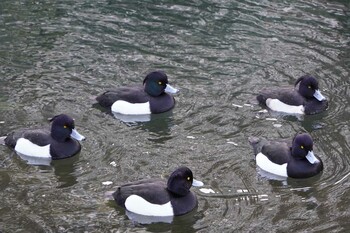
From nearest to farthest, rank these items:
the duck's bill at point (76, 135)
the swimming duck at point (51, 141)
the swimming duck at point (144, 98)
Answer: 1. the swimming duck at point (51, 141)
2. the duck's bill at point (76, 135)
3. the swimming duck at point (144, 98)

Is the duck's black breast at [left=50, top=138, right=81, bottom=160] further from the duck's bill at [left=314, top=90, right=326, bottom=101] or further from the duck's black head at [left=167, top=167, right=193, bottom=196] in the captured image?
the duck's bill at [left=314, top=90, right=326, bottom=101]

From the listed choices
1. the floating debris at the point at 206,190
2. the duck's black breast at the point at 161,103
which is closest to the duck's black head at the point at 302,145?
the floating debris at the point at 206,190

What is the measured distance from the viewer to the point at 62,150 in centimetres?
1174

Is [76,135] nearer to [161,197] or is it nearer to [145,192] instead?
[145,192]

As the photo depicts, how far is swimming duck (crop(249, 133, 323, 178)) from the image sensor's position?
11188mm

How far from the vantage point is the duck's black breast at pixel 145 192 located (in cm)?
1016

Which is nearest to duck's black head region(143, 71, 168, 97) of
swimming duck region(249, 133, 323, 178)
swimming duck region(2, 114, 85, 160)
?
swimming duck region(2, 114, 85, 160)

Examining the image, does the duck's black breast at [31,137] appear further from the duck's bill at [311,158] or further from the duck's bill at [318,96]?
the duck's bill at [318,96]

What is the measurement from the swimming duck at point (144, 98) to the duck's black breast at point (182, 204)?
3301 mm

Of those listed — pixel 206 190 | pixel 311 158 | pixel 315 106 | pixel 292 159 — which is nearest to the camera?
pixel 206 190

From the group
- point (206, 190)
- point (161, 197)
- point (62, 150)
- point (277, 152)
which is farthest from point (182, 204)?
point (62, 150)

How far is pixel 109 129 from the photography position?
41.2 ft

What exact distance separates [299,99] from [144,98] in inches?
102

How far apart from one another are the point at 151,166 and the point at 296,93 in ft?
11.3
